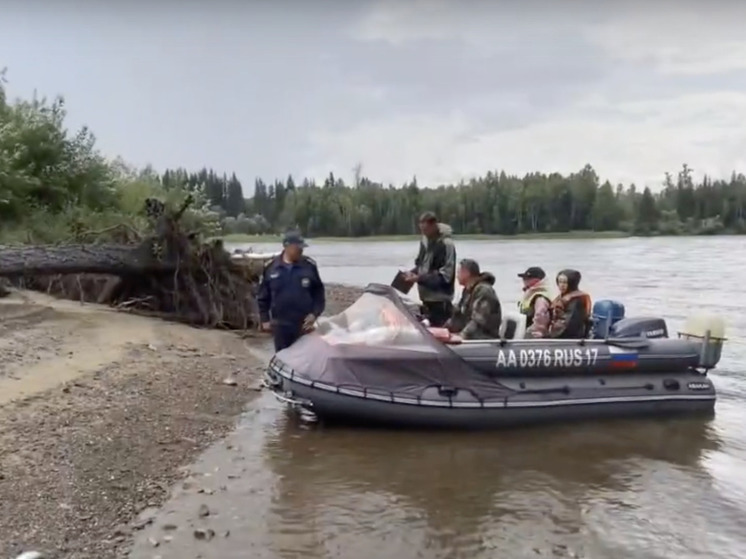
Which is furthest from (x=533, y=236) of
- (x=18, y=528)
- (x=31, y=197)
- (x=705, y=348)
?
(x=18, y=528)

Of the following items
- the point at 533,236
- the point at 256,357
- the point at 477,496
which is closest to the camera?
the point at 477,496

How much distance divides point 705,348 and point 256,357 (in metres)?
5.38

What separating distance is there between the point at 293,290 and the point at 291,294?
0.05 m

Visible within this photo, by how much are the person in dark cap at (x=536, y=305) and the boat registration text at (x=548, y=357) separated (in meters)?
0.50

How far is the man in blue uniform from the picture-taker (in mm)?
7375

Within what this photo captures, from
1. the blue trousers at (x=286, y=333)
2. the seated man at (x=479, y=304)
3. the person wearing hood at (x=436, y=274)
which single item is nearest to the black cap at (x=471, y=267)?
the seated man at (x=479, y=304)

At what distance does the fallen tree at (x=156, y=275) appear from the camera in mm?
11297

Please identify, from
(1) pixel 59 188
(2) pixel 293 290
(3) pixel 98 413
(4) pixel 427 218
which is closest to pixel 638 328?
(4) pixel 427 218

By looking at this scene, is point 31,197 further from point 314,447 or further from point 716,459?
point 716,459

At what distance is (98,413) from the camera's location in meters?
6.51

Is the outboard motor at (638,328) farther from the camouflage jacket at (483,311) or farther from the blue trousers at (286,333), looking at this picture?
the blue trousers at (286,333)

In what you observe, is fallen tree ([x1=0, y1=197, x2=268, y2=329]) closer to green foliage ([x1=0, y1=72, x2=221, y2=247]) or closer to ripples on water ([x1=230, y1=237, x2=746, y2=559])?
green foliage ([x1=0, y1=72, x2=221, y2=247])

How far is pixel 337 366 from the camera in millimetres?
6727

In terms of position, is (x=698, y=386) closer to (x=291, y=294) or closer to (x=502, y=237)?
(x=291, y=294)
